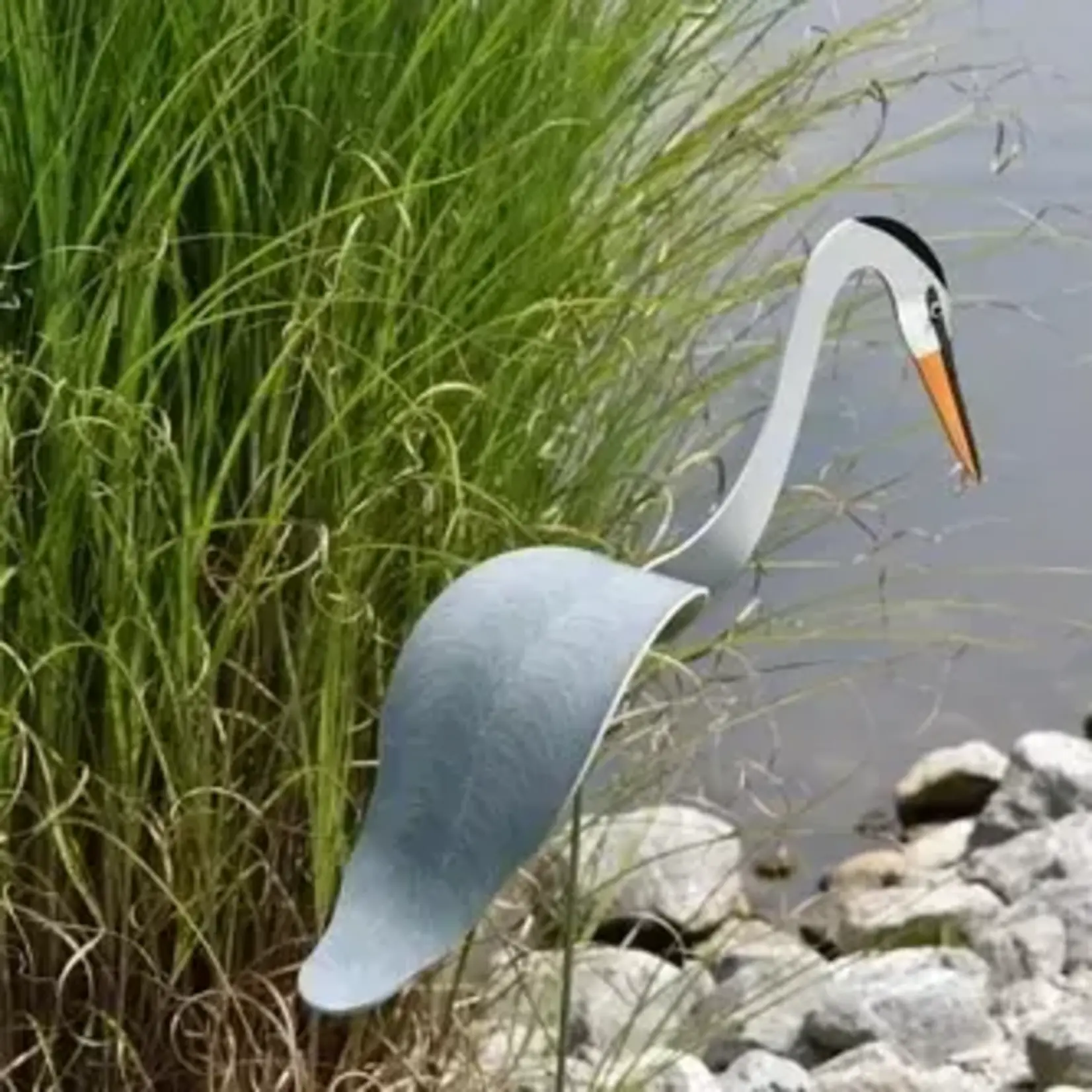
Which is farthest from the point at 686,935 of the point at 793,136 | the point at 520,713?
the point at 520,713

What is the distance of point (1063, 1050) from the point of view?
2.01 meters

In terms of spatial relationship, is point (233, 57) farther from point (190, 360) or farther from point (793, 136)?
point (793, 136)

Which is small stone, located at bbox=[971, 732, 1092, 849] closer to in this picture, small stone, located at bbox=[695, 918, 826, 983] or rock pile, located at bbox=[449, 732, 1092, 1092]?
rock pile, located at bbox=[449, 732, 1092, 1092]

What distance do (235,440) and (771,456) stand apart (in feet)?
1.48

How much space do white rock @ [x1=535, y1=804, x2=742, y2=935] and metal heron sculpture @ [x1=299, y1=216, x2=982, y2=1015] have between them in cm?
86

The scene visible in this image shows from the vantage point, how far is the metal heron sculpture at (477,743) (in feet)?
2.96

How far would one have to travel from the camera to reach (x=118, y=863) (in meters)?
1.55

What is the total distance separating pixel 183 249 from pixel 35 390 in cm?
13

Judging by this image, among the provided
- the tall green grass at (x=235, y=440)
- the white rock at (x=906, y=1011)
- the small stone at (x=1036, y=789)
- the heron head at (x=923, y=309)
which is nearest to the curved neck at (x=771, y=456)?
the heron head at (x=923, y=309)

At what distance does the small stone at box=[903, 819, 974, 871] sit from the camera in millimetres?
2939

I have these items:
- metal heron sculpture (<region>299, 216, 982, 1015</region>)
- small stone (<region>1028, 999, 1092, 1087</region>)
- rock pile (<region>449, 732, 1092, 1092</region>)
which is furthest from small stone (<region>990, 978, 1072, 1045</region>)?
metal heron sculpture (<region>299, 216, 982, 1015</region>)

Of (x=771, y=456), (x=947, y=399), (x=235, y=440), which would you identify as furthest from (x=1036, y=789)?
(x=771, y=456)

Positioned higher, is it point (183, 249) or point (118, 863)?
point (183, 249)

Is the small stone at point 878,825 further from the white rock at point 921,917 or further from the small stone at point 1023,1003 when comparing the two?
the small stone at point 1023,1003
